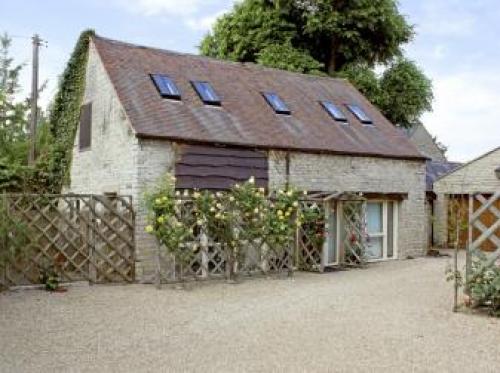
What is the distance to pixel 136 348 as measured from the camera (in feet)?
22.7

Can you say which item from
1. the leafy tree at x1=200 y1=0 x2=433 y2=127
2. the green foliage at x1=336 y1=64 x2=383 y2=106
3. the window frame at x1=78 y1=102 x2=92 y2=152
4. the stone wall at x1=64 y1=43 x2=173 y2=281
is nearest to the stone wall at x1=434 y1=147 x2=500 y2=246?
the green foliage at x1=336 y1=64 x2=383 y2=106

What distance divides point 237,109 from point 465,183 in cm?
→ 1132

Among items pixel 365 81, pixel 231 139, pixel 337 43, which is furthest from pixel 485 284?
pixel 337 43

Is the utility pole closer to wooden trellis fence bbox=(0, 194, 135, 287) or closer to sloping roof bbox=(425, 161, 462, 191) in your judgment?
wooden trellis fence bbox=(0, 194, 135, 287)

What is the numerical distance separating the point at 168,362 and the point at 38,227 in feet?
21.2

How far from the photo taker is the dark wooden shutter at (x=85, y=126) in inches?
629

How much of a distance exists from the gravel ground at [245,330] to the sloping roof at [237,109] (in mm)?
4350

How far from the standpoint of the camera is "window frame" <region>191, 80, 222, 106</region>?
16.0 meters

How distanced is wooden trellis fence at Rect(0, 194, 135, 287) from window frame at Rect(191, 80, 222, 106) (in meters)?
4.12

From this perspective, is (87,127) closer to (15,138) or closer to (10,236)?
(10,236)

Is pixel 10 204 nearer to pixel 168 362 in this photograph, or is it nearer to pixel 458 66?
pixel 168 362

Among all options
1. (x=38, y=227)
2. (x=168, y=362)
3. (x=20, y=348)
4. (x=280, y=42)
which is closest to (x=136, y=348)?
(x=168, y=362)

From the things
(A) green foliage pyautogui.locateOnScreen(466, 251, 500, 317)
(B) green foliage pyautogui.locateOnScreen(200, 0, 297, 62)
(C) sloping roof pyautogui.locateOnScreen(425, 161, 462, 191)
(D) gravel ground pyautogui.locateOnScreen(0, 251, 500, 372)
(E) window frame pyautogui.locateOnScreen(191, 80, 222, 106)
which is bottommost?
(D) gravel ground pyautogui.locateOnScreen(0, 251, 500, 372)

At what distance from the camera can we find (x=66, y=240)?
12008 millimetres
